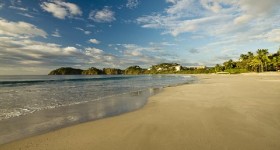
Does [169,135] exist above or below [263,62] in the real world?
below

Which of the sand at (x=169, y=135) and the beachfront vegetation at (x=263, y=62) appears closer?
the sand at (x=169, y=135)

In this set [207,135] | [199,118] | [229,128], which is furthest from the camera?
[199,118]

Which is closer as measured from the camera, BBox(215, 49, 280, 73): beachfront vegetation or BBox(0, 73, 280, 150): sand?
BBox(0, 73, 280, 150): sand

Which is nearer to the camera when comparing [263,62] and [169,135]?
[169,135]

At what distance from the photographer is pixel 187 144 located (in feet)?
19.4

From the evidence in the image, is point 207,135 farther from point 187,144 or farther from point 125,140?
point 125,140

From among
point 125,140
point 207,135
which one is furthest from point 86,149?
point 207,135

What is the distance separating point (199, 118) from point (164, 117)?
5.29ft

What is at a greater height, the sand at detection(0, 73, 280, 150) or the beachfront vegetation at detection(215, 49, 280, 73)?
the beachfront vegetation at detection(215, 49, 280, 73)

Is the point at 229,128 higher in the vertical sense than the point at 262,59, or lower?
lower

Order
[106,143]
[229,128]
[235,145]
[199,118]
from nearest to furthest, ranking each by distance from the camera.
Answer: [235,145]
[106,143]
[229,128]
[199,118]

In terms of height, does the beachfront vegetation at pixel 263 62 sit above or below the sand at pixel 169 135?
above

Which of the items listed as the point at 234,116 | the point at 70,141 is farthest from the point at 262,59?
the point at 70,141

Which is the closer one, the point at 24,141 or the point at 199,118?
the point at 24,141
